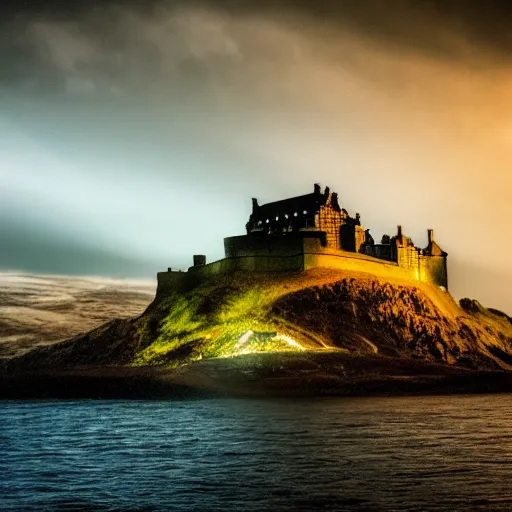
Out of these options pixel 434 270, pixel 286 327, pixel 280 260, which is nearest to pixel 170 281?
pixel 280 260

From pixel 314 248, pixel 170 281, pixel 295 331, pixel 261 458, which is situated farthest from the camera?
pixel 170 281

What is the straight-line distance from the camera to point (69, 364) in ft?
304

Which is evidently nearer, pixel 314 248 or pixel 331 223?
pixel 314 248

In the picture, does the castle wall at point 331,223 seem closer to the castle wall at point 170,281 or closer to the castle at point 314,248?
the castle at point 314,248

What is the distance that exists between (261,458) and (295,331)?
49.6 m

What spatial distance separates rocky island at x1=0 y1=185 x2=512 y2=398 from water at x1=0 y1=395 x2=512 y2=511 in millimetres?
15489

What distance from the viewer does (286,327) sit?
82.8 meters

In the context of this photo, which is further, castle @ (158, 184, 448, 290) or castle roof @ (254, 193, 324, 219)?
castle roof @ (254, 193, 324, 219)

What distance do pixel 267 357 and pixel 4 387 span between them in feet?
82.9

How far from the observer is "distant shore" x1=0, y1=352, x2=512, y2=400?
6781 cm

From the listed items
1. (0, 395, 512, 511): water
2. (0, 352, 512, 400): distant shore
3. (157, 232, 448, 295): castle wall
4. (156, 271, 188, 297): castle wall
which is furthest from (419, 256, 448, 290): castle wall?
(0, 395, 512, 511): water

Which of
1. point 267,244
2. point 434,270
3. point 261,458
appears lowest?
point 261,458

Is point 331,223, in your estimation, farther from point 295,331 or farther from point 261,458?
point 261,458

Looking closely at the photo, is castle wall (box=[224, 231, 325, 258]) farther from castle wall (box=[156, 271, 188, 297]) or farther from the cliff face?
castle wall (box=[156, 271, 188, 297])
